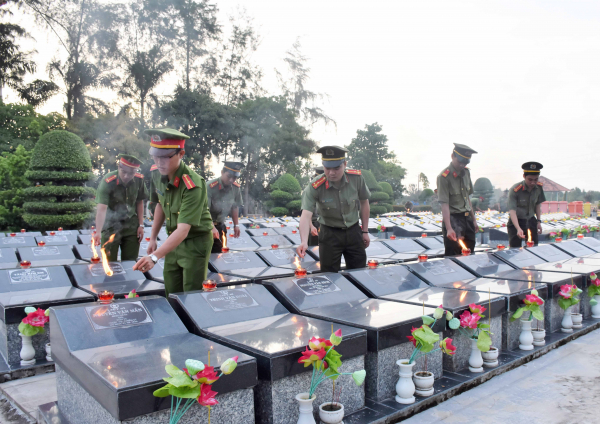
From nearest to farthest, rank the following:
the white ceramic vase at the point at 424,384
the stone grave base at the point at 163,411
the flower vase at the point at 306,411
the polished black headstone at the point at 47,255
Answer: the stone grave base at the point at 163,411 → the flower vase at the point at 306,411 → the white ceramic vase at the point at 424,384 → the polished black headstone at the point at 47,255

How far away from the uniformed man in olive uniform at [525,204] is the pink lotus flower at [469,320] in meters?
4.28

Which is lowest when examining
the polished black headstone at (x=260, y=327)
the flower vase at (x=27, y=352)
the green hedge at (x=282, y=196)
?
the flower vase at (x=27, y=352)

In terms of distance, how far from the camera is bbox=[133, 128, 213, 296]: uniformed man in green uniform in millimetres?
3346

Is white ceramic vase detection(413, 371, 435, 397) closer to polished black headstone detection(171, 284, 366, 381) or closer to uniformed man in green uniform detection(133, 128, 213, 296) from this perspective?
polished black headstone detection(171, 284, 366, 381)

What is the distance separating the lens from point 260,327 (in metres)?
2.89

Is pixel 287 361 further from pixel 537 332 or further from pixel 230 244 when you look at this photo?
pixel 230 244

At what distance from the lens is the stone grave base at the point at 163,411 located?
201 centimetres

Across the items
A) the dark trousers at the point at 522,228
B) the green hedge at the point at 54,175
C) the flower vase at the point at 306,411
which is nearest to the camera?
the flower vase at the point at 306,411

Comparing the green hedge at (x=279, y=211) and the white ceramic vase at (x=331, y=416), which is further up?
the green hedge at (x=279, y=211)

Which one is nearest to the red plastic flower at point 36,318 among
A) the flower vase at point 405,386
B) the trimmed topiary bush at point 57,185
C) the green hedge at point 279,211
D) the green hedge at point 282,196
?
the flower vase at point 405,386

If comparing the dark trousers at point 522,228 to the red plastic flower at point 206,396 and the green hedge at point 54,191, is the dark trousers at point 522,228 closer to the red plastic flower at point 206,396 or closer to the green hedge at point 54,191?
the red plastic flower at point 206,396

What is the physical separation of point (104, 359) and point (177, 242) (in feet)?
3.94

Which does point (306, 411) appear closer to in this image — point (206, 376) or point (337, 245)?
point (206, 376)

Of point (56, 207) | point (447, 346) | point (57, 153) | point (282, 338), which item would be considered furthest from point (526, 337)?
point (57, 153)
